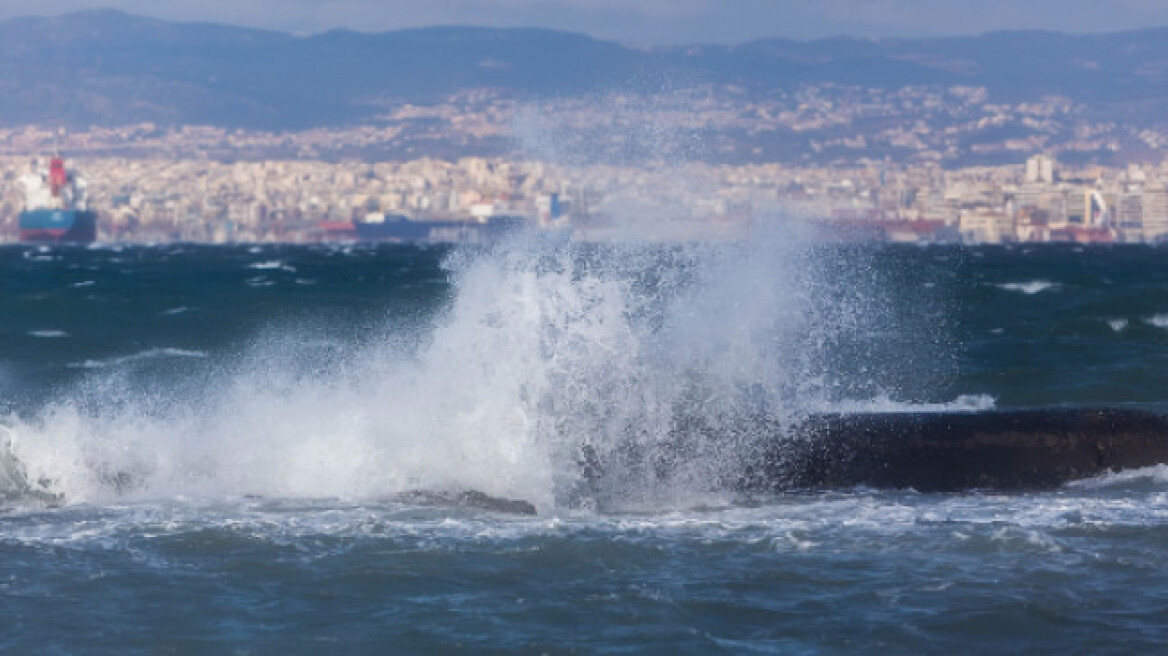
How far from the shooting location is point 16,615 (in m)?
9.05

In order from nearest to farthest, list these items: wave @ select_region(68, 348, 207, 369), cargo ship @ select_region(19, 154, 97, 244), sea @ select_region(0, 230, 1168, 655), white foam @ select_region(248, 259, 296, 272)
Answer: sea @ select_region(0, 230, 1168, 655) < wave @ select_region(68, 348, 207, 369) < white foam @ select_region(248, 259, 296, 272) < cargo ship @ select_region(19, 154, 97, 244)

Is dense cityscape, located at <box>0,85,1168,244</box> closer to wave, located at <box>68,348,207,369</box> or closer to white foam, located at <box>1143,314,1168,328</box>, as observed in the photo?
white foam, located at <box>1143,314,1168,328</box>

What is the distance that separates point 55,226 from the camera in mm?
123812

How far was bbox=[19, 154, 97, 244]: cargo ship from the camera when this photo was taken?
12331cm

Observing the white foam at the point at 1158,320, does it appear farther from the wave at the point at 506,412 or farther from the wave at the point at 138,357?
the wave at the point at 138,357

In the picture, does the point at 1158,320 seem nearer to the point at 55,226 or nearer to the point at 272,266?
the point at 272,266

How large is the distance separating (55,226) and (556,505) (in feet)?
395

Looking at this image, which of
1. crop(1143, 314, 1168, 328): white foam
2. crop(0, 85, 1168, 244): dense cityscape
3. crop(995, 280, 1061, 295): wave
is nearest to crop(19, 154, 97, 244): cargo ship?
crop(0, 85, 1168, 244): dense cityscape

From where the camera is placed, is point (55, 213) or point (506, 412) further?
point (55, 213)

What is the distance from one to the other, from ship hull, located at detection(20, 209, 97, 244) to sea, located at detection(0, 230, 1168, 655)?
350 ft

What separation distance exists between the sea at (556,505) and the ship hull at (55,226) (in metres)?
107

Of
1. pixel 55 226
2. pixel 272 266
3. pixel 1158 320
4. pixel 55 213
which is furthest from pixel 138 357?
pixel 55 226

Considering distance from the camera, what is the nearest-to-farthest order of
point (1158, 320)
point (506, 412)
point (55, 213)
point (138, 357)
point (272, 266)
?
point (506, 412) < point (138, 357) < point (1158, 320) < point (272, 266) < point (55, 213)

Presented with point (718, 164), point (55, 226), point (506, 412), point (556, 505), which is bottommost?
point (55, 226)
